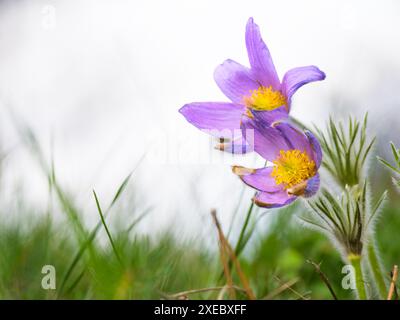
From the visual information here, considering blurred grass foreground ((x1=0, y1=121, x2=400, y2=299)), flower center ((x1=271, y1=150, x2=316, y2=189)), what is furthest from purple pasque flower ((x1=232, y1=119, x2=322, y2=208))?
blurred grass foreground ((x1=0, y1=121, x2=400, y2=299))

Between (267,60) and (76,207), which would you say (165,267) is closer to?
(76,207)

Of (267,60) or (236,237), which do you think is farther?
(236,237)

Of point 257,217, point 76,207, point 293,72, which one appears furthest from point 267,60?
point 76,207

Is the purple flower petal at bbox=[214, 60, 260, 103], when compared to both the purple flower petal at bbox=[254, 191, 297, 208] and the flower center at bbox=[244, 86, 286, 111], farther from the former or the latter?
the purple flower petal at bbox=[254, 191, 297, 208]

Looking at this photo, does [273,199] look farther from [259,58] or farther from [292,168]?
[259,58]

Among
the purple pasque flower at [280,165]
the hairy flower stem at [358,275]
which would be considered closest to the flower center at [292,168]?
the purple pasque flower at [280,165]

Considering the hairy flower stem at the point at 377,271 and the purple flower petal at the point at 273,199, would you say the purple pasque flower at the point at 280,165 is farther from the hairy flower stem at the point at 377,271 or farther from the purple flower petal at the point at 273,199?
the hairy flower stem at the point at 377,271
